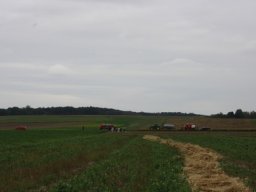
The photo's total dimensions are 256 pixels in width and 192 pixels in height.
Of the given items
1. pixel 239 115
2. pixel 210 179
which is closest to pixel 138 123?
pixel 239 115

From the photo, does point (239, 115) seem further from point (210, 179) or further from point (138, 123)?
point (210, 179)

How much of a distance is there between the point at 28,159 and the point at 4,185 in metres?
10.9

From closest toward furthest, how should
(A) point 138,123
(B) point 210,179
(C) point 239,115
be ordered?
1. (B) point 210,179
2. (A) point 138,123
3. (C) point 239,115

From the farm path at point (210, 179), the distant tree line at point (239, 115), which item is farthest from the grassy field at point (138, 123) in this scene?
the farm path at point (210, 179)

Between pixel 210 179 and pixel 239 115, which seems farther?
pixel 239 115

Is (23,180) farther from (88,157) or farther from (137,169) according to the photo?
(88,157)

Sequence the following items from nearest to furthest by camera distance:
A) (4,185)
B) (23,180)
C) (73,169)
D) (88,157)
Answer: (4,185) → (23,180) → (73,169) → (88,157)

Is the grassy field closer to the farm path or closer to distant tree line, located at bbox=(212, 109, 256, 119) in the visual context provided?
distant tree line, located at bbox=(212, 109, 256, 119)

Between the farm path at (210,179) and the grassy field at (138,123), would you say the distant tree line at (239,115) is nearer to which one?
the grassy field at (138,123)

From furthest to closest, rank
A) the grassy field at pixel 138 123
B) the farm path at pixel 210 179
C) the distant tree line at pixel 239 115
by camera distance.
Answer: the distant tree line at pixel 239 115 → the grassy field at pixel 138 123 → the farm path at pixel 210 179

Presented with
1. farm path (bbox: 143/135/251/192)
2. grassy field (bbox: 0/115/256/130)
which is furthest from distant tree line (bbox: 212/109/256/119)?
farm path (bbox: 143/135/251/192)

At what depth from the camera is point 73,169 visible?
85.1 ft

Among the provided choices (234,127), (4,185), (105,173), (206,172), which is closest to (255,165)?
(206,172)

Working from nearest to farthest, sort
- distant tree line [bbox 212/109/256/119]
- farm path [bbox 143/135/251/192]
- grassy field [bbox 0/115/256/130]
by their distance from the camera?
farm path [bbox 143/135/251/192] → grassy field [bbox 0/115/256/130] → distant tree line [bbox 212/109/256/119]
